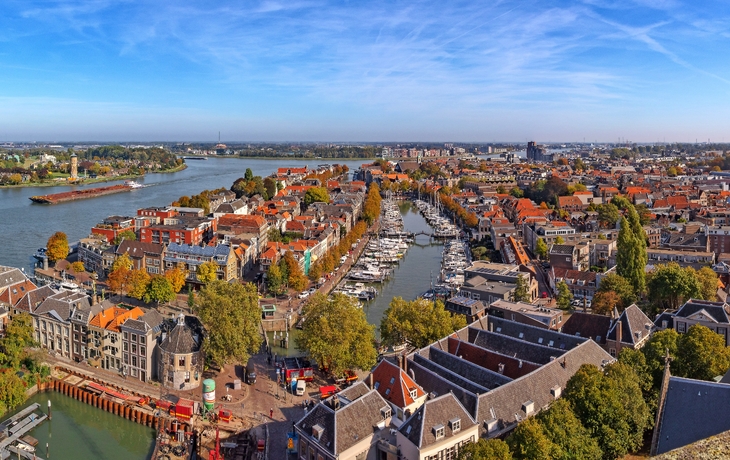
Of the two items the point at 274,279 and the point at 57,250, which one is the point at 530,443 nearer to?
the point at 274,279

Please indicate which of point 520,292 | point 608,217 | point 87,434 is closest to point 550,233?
point 608,217

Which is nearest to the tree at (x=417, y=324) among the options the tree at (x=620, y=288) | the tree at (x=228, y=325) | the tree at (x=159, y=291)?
the tree at (x=228, y=325)

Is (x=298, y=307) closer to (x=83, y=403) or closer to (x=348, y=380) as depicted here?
(x=348, y=380)

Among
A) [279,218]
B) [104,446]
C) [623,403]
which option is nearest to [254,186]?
[279,218]

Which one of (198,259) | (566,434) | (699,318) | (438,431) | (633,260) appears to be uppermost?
(633,260)

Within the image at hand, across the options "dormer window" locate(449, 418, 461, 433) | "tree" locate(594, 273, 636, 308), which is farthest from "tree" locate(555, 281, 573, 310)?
"dormer window" locate(449, 418, 461, 433)

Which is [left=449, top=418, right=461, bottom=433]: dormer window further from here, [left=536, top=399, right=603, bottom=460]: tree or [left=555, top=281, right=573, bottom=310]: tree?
[left=555, top=281, right=573, bottom=310]: tree
